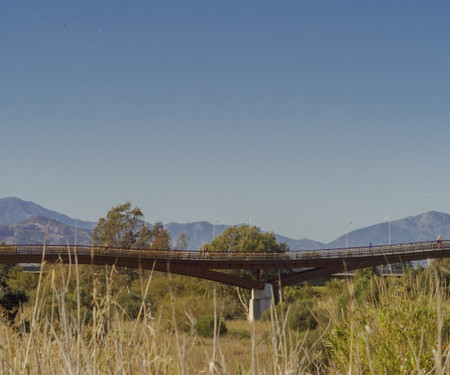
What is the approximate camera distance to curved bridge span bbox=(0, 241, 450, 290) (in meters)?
60.7

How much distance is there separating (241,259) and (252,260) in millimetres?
1313

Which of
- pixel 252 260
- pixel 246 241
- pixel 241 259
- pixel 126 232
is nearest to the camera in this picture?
pixel 241 259

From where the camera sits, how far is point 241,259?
69.5m

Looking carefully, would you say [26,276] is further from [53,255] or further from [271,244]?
[271,244]

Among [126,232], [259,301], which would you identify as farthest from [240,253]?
[126,232]

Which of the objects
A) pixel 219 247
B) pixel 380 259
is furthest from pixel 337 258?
pixel 219 247

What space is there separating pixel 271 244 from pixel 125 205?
27.4 m

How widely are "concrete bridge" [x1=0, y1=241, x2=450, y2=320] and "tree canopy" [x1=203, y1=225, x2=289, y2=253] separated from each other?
A: 9.81 m

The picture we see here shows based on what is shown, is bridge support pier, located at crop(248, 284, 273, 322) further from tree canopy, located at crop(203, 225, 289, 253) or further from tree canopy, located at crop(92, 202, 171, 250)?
tree canopy, located at crop(92, 202, 171, 250)

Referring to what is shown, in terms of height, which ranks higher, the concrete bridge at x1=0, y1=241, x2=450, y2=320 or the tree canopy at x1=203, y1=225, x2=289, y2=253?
the tree canopy at x1=203, y1=225, x2=289, y2=253

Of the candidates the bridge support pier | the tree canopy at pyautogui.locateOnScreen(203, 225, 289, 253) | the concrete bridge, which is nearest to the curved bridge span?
the concrete bridge

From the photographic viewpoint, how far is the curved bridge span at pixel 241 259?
199 feet

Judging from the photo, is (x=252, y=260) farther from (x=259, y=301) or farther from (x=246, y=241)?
(x=246, y=241)

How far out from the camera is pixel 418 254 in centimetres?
7625
